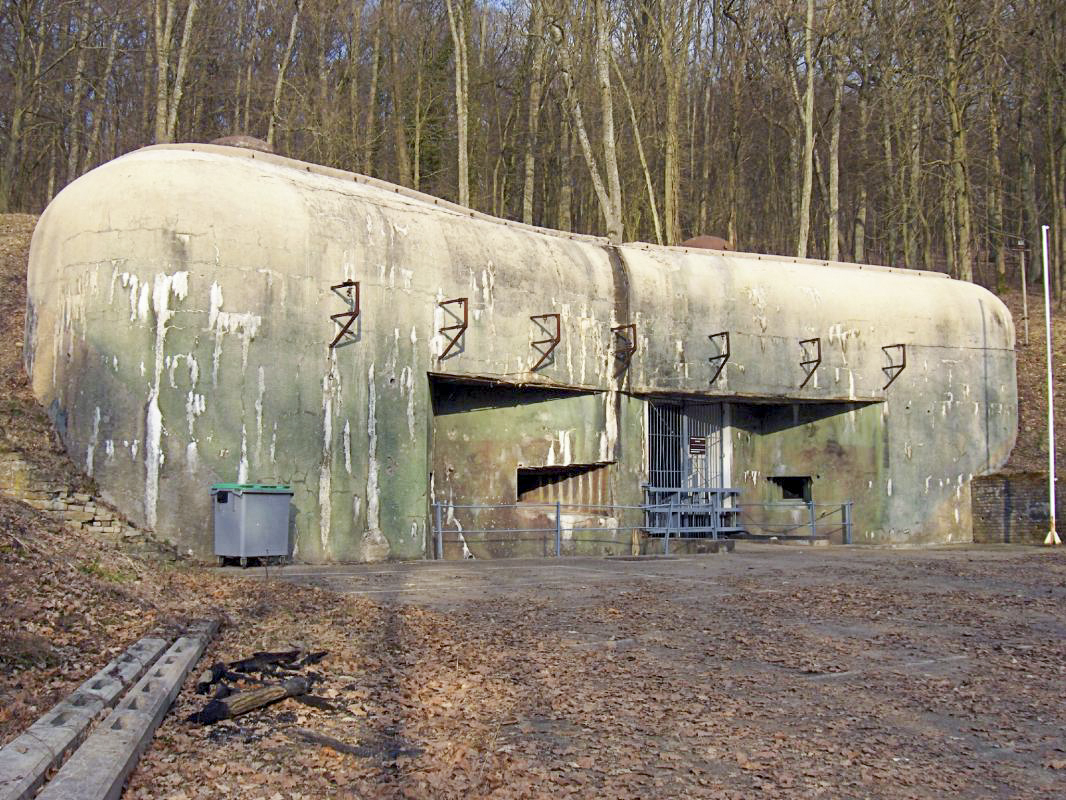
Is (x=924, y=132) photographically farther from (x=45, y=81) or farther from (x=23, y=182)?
(x=23, y=182)

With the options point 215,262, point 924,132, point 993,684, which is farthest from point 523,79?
point 993,684

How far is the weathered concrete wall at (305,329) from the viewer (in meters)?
13.0

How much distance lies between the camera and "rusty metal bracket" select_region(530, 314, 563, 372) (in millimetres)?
16422

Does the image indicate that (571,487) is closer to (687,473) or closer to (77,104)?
(687,473)

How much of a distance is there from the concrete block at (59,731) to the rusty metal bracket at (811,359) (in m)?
15.3

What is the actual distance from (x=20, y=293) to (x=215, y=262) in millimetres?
7534

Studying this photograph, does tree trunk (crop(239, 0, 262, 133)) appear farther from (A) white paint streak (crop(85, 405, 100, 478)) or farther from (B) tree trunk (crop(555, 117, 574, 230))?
(A) white paint streak (crop(85, 405, 100, 478))

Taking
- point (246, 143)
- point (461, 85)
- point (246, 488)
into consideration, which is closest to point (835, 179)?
point (461, 85)

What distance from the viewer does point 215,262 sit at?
13.3 metres

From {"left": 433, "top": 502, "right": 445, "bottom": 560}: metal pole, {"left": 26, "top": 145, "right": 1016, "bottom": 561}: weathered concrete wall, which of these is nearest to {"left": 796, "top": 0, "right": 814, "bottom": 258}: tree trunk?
{"left": 26, "top": 145, "right": 1016, "bottom": 561}: weathered concrete wall

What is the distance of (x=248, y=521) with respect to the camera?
41.2ft

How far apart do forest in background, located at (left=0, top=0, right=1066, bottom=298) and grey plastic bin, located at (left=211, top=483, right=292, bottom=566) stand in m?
12.9

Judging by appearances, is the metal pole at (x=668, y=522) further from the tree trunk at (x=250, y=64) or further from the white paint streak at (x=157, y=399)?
the tree trunk at (x=250, y=64)

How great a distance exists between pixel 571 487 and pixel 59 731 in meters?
13.5
